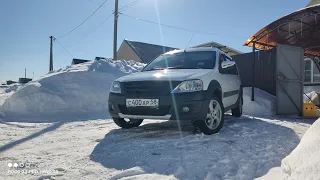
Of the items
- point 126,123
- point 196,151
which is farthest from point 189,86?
point 126,123

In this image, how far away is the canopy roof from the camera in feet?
27.2

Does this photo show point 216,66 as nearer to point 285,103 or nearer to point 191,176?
point 191,176

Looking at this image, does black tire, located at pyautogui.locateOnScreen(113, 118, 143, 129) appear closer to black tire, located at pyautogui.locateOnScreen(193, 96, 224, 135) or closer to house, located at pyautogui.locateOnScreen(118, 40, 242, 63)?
black tire, located at pyautogui.locateOnScreen(193, 96, 224, 135)

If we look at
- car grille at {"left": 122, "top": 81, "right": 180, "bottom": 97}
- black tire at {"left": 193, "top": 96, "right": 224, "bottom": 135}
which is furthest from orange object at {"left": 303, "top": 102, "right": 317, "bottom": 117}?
car grille at {"left": 122, "top": 81, "right": 180, "bottom": 97}

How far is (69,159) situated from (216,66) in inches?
130

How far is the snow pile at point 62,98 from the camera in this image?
7.37 meters

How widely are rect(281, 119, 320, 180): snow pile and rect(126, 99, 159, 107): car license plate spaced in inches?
91.9

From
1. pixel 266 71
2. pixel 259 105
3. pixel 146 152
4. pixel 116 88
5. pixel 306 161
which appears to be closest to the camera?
pixel 306 161

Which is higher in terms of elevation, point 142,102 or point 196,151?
point 142,102

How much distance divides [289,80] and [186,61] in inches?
196

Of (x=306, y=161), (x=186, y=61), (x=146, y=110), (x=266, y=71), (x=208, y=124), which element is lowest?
(x=208, y=124)

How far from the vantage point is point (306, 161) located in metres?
1.94

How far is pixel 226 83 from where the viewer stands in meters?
5.61

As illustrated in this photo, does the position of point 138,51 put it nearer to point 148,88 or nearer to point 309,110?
point 309,110
